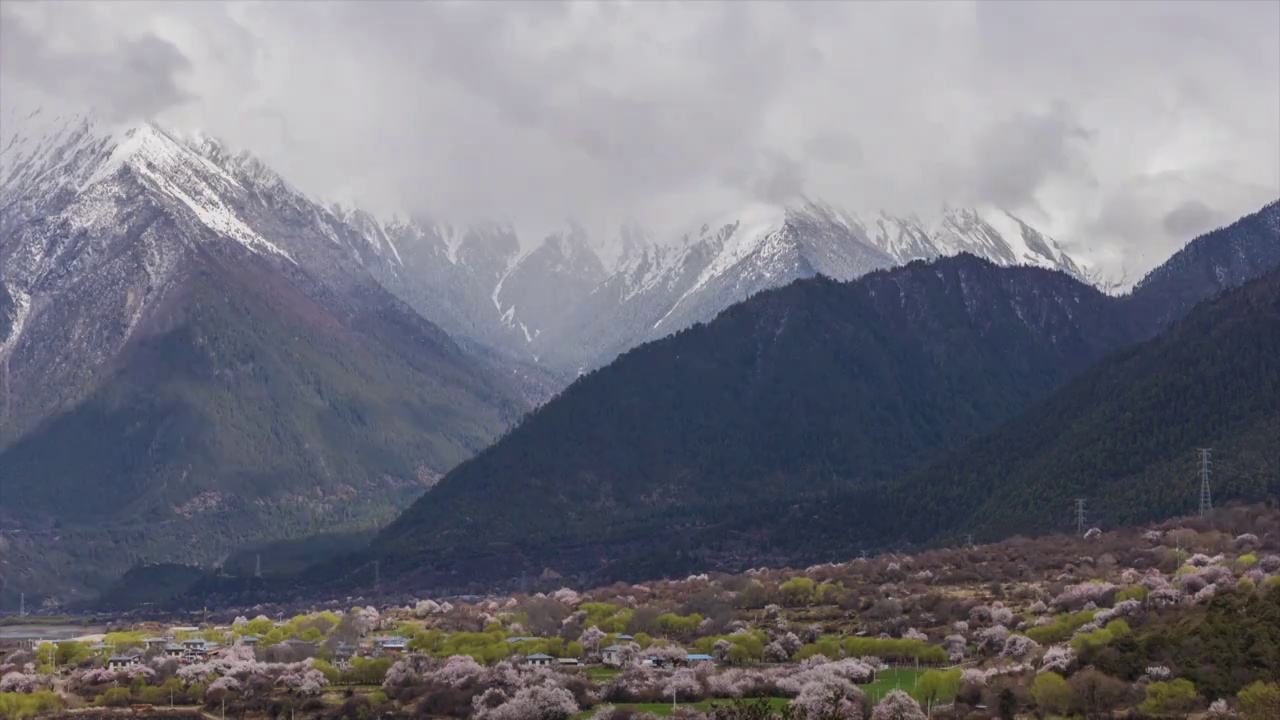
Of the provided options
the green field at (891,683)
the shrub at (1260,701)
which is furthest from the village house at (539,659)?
the shrub at (1260,701)

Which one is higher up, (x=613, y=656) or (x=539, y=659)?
(x=539, y=659)

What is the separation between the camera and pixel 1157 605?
179 m

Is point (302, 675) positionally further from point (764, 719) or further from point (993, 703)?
point (764, 719)

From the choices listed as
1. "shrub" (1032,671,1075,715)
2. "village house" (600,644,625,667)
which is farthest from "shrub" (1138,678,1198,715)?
"village house" (600,644,625,667)

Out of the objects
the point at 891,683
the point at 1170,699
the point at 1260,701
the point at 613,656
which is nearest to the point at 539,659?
the point at 613,656

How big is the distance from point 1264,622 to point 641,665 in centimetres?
5354

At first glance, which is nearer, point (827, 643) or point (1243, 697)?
point (1243, 697)

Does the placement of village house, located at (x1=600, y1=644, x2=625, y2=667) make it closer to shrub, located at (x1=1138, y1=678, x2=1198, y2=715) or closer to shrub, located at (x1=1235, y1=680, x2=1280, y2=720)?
shrub, located at (x1=1138, y1=678, x2=1198, y2=715)

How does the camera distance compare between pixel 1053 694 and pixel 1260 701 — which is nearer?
pixel 1260 701

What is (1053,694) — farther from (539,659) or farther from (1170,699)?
(539,659)

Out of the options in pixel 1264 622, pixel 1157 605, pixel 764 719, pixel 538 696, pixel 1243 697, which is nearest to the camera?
pixel 764 719

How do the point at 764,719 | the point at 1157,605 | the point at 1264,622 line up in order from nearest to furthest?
the point at 764,719 → the point at 1264,622 → the point at 1157,605

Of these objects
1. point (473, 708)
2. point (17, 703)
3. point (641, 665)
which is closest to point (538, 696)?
point (473, 708)

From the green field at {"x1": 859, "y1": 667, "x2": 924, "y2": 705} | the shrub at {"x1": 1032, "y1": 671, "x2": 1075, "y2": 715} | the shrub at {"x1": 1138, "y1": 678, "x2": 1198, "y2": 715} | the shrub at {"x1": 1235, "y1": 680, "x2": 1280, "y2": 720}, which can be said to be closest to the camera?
the shrub at {"x1": 1235, "y1": 680, "x2": 1280, "y2": 720}
